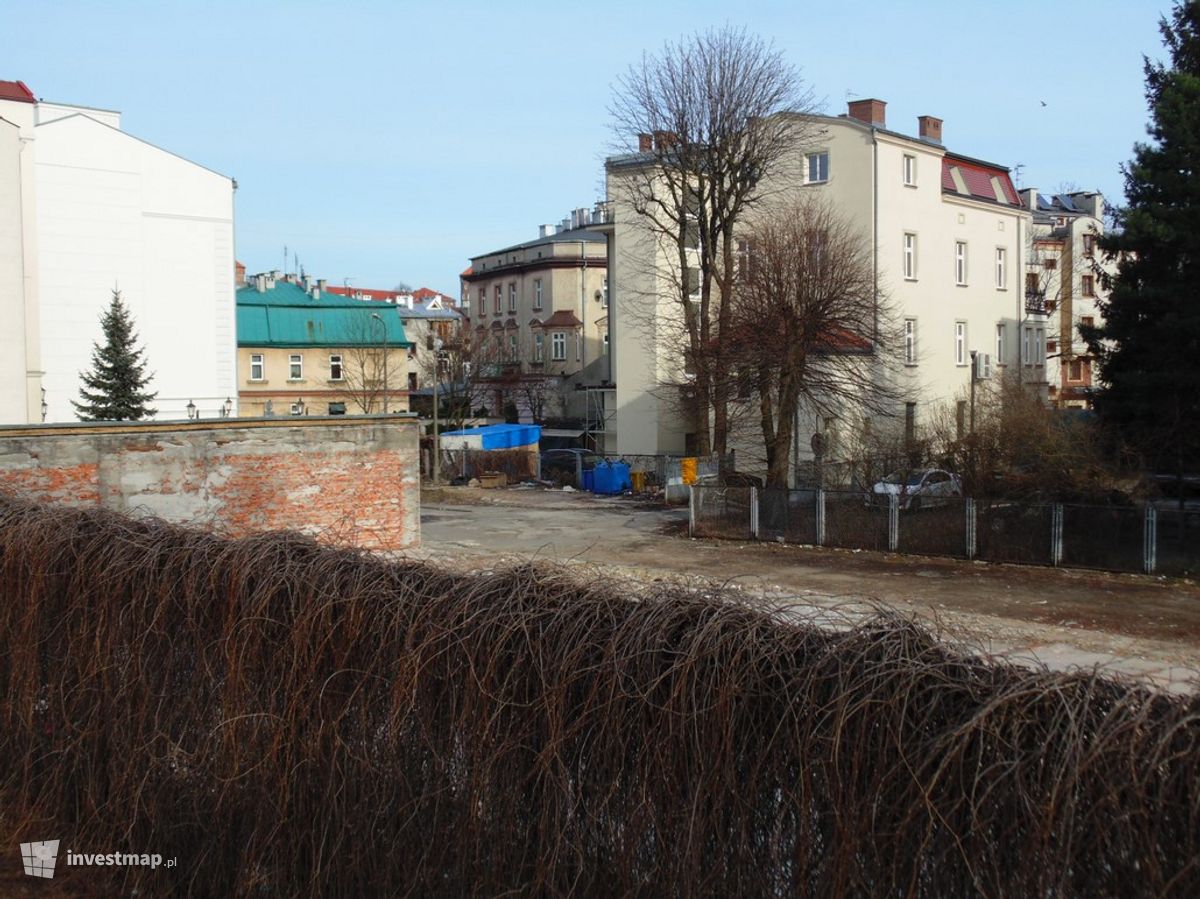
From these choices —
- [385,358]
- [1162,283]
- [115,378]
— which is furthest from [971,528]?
[385,358]

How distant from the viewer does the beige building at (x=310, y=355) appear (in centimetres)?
6706

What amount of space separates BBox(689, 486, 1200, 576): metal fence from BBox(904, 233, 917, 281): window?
1728 centimetres

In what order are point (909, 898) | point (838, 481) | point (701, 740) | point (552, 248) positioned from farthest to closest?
point (552, 248), point (838, 481), point (701, 740), point (909, 898)

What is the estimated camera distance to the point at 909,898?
127 inches

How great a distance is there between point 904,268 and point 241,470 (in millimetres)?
28020

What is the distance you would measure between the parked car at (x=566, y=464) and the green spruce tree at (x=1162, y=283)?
889 inches

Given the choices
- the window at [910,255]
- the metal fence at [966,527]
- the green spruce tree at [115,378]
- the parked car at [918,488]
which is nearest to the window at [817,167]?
the window at [910,255]

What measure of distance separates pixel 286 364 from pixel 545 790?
6670 centimetres

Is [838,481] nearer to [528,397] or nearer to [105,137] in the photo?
[105,137]

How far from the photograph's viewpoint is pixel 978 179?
4547 cm

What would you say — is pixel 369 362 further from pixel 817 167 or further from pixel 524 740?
pixel 524 740

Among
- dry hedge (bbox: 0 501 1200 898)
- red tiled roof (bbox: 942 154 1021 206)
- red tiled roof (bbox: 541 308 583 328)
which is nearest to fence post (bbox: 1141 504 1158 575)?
dry hedge (bbox: 0 501 1200 898)

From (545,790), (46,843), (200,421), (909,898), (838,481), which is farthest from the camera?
(838,481)

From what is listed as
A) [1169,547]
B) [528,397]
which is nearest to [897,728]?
[1169,547]
